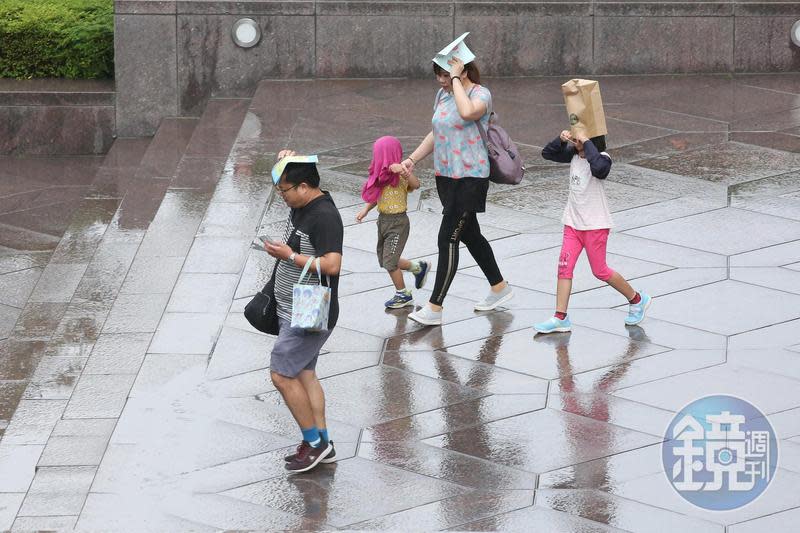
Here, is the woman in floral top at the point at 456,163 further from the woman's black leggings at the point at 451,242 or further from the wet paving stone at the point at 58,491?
the wet paving stone at the point at 58,491

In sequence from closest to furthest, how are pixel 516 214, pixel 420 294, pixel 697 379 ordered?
pixel 697 379 < pixel 420 294 < pixel 516 214

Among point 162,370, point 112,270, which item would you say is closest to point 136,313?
point 162,370

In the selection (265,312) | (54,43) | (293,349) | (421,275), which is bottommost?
(421,275)

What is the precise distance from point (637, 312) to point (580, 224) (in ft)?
2.41

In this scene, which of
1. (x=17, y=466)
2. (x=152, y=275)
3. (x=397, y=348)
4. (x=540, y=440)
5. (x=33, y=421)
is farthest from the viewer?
(x=152, y=275)

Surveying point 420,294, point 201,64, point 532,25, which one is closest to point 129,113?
point 201,64

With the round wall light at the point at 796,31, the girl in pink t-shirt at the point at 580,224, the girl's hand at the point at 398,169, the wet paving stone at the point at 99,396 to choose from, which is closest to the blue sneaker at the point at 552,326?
the girl in pink t-shirt at the point at 580,224

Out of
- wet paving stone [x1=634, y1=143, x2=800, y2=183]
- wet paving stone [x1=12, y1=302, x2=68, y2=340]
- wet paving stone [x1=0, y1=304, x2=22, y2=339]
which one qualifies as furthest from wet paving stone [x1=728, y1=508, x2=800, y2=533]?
wet paving stone [x1=0, y1=304, x2=22, y2=339]

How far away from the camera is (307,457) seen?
6207 mm

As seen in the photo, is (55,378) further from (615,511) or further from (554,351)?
(615,511)

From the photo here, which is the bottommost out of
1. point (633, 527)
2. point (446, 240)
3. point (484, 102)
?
point (633, 527)

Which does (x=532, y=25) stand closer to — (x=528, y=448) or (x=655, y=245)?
(x=655, y=245)

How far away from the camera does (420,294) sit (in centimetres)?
880

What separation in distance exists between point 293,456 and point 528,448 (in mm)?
1230
